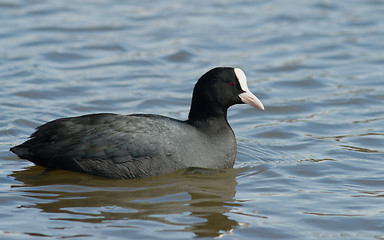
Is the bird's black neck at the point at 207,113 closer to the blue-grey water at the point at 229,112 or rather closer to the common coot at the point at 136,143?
the common coot at the point at 136,143

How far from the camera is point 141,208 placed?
5.78 metres

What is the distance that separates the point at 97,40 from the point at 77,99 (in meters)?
2.91

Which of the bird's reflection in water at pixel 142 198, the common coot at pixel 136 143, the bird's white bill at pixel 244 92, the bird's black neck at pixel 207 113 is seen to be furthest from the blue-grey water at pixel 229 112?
the bird's white bill at pixel 244 92

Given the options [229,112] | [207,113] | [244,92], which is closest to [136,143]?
[207,113]

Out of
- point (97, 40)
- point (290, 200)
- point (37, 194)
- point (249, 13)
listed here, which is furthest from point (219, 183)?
point (249, 13)

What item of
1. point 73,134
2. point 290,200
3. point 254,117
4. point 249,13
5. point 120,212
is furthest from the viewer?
point 249,13

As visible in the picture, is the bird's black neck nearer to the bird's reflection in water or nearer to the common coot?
the common coot

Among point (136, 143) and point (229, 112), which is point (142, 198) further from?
point (229, 112)

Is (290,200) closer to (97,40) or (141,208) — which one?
(141,208)

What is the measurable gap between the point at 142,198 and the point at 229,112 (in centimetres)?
325

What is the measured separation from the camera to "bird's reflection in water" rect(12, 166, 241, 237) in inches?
217

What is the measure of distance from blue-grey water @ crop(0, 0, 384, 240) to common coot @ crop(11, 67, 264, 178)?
0.15 meters

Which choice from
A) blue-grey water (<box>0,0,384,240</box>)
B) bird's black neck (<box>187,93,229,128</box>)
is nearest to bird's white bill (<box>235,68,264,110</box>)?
bird's black neck (<box>187,93,229,128</box>)

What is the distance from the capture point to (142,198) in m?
6.04
